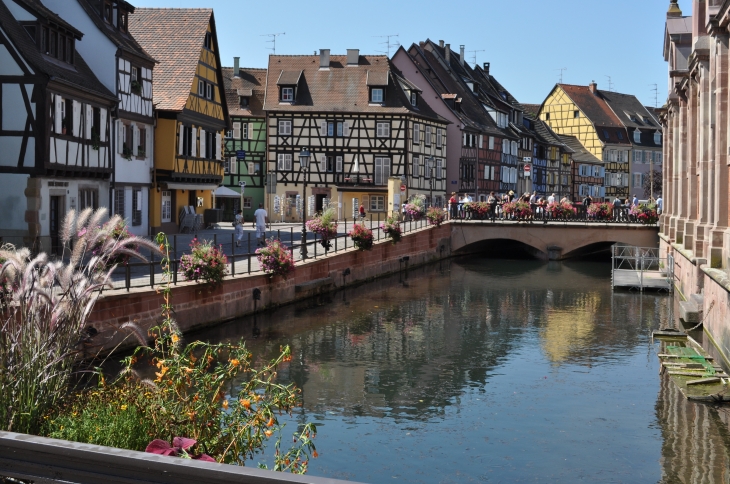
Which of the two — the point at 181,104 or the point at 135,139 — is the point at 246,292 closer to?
the point at 135,139

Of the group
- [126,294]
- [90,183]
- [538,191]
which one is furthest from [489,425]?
[538,191]

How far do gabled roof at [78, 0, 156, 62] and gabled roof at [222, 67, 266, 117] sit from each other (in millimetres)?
24604

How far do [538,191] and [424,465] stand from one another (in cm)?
7936

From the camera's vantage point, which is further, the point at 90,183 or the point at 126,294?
the point at 90,183

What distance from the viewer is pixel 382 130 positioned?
6059 centimetres

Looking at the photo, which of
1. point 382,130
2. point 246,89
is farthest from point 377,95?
point 246,89

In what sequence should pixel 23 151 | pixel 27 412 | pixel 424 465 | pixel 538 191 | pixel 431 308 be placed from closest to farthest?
pixel 27 412 → pixel 424 465 → pixel 23 151 → pixel 431 308 → pixel 538 191

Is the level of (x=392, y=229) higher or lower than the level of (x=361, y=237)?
higher

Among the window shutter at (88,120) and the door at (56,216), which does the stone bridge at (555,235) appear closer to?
the window shutter at (88,120)

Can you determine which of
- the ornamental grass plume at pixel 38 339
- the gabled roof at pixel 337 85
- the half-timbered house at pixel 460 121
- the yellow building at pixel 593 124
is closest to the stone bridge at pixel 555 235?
the gabled roof at pixel 337 85

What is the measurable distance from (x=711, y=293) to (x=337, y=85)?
1662 inches

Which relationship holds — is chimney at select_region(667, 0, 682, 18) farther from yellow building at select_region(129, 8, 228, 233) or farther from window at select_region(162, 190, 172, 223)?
window at select_region(162, 190, 172, 223)

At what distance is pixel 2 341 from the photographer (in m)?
7.38

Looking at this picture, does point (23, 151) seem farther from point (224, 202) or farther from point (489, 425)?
point (224, 202)
